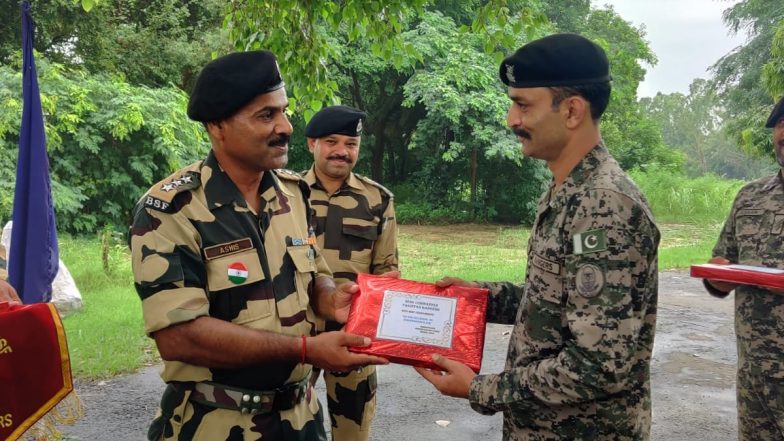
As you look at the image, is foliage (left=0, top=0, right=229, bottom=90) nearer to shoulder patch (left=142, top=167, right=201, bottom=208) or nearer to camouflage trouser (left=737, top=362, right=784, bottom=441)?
shoulder patch (left=142, top=167, right=201, bottom=208)

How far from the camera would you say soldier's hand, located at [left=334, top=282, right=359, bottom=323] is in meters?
2.44

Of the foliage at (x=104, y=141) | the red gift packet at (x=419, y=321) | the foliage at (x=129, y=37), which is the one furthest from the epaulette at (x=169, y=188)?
the foliage at (x=129, y=37)

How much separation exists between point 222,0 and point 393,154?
8.92 meters

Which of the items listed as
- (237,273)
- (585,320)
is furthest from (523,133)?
(237,273)

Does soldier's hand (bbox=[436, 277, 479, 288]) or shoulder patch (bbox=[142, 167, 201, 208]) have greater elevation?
shoulder patch (bbox=[142, 167, 201, 208])

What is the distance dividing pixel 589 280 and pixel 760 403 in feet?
5.90

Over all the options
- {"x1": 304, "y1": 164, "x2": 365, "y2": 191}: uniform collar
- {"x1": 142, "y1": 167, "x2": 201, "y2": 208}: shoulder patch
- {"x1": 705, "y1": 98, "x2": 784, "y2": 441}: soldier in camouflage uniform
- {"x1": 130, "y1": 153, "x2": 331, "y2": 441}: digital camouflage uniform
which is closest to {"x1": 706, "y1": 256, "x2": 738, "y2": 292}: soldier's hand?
{"x1": 705, "y1": 98, "x2": 784, "y2": 441}: soldier in camouflage uniform

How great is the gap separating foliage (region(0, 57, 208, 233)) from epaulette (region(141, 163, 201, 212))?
10.2 meters

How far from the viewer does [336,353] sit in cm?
213

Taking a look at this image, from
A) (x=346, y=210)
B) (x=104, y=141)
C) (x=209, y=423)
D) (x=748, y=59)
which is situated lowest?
(x=209, y=423)

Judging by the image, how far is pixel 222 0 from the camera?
56.5 feet

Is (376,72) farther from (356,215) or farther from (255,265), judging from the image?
(255,265)

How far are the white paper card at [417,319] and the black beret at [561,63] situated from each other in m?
0.84

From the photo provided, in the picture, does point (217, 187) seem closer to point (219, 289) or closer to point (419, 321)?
point (219, 289)
